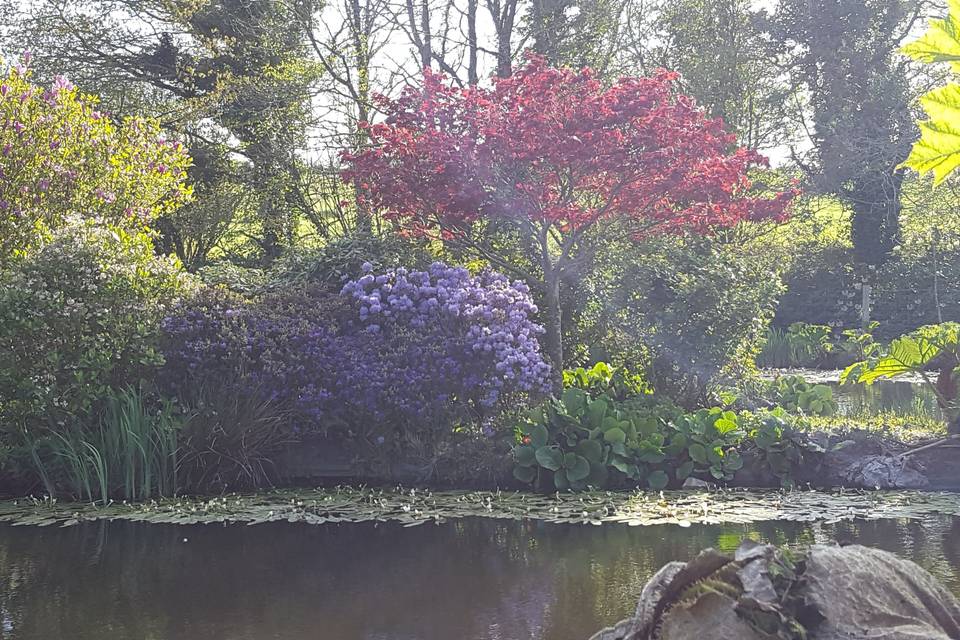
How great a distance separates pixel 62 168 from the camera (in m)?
8.42

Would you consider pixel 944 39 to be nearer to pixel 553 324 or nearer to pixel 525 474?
pixel 525 474

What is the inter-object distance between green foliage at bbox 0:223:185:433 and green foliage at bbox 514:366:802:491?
9.86ft

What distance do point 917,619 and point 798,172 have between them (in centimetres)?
2234

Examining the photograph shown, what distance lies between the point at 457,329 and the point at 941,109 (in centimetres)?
586

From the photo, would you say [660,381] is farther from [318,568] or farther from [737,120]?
[737,120]

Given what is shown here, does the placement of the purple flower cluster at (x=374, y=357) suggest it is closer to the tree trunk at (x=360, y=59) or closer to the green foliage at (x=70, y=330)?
the green foliage at (x=70, y=330)

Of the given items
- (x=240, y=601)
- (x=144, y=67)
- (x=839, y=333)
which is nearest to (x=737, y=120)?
(x=839, y=333)

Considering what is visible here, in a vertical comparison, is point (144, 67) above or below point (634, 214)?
above

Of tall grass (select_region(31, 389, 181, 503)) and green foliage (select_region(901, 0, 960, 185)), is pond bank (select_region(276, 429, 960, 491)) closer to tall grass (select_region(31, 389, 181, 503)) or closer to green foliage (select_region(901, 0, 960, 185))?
tall grass (select_region(31, 389, 181, 503))

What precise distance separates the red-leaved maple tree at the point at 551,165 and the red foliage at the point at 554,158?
0.04ft

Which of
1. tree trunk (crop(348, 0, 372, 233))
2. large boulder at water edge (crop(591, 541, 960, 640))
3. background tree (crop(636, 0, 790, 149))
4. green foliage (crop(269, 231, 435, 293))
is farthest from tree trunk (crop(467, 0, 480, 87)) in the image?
large boulder at water edge (crop(591, 541, 960, 640))

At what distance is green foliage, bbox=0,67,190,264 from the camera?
817 centimetres

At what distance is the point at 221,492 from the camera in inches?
271

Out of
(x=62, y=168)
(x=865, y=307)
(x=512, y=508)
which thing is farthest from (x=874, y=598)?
(x=865, y=307)
